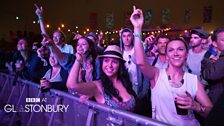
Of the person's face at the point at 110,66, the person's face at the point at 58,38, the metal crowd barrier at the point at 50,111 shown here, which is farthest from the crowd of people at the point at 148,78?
the person's face at the point at 58,38

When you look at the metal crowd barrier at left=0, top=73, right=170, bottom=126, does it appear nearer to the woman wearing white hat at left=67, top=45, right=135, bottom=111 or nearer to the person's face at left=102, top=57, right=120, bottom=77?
the woman wearing white hat at left=67, top=45, right=135, bottom=111

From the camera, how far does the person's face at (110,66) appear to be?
9.68 ft

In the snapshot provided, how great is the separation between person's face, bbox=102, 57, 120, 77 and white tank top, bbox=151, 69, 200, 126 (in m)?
0.54

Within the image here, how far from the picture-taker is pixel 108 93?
285cm

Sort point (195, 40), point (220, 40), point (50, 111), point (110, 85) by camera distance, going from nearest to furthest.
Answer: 1. point (110, 85)
2. point (220, 40)
3. point (50, 111)
4. point (195, 40)

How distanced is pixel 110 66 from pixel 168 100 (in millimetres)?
776

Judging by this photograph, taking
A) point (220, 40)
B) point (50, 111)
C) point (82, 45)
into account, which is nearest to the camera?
point (220, 40)

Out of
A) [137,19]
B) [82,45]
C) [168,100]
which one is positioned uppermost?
[137,19]

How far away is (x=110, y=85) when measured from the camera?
290cm

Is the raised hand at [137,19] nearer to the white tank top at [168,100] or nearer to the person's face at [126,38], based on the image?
the white tank top at [168,100]

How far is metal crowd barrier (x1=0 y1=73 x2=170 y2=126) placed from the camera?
2.43 m

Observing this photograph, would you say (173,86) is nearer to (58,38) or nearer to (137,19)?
(137,19)

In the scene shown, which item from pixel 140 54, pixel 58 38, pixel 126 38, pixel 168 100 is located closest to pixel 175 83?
pixel 168 100

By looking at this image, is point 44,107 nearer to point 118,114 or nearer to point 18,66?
point 18,66
